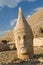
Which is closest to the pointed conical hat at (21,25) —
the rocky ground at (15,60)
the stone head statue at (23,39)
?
the stone head statue at (23,39)

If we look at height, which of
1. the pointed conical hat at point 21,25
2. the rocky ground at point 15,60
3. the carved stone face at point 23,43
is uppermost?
the pointed conical hat at point 21,25

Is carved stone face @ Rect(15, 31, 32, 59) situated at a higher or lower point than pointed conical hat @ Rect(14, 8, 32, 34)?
lower

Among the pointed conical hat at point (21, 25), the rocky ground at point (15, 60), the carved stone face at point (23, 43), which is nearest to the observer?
the rocky ground at point (15, 60)

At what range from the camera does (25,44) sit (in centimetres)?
1903

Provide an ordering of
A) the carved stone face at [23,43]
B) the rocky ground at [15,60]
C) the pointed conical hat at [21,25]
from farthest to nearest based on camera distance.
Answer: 1. the pointed conical hat at [21,25]
2. the carved stone face at [23,43]
3. the rocky ground at [15,60]

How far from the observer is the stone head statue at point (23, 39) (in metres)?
19.0

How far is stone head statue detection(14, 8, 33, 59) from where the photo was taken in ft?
62.4

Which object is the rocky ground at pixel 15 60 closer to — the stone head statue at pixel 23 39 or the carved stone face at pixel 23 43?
the stone head statue at pixel 23 39

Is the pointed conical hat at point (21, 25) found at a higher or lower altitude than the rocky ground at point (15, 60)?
higher

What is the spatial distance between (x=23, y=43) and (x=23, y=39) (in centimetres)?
33

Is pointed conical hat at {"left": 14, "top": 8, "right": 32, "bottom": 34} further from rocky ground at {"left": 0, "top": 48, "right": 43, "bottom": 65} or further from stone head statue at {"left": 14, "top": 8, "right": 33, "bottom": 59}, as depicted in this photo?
rocky ground at {"left": 0, "top": 48, "right": 43, "bottom": 65}

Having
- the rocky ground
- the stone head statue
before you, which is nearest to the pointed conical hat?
the stone head statue

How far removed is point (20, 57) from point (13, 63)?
2959 millimetres

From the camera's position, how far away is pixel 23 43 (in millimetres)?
19031
